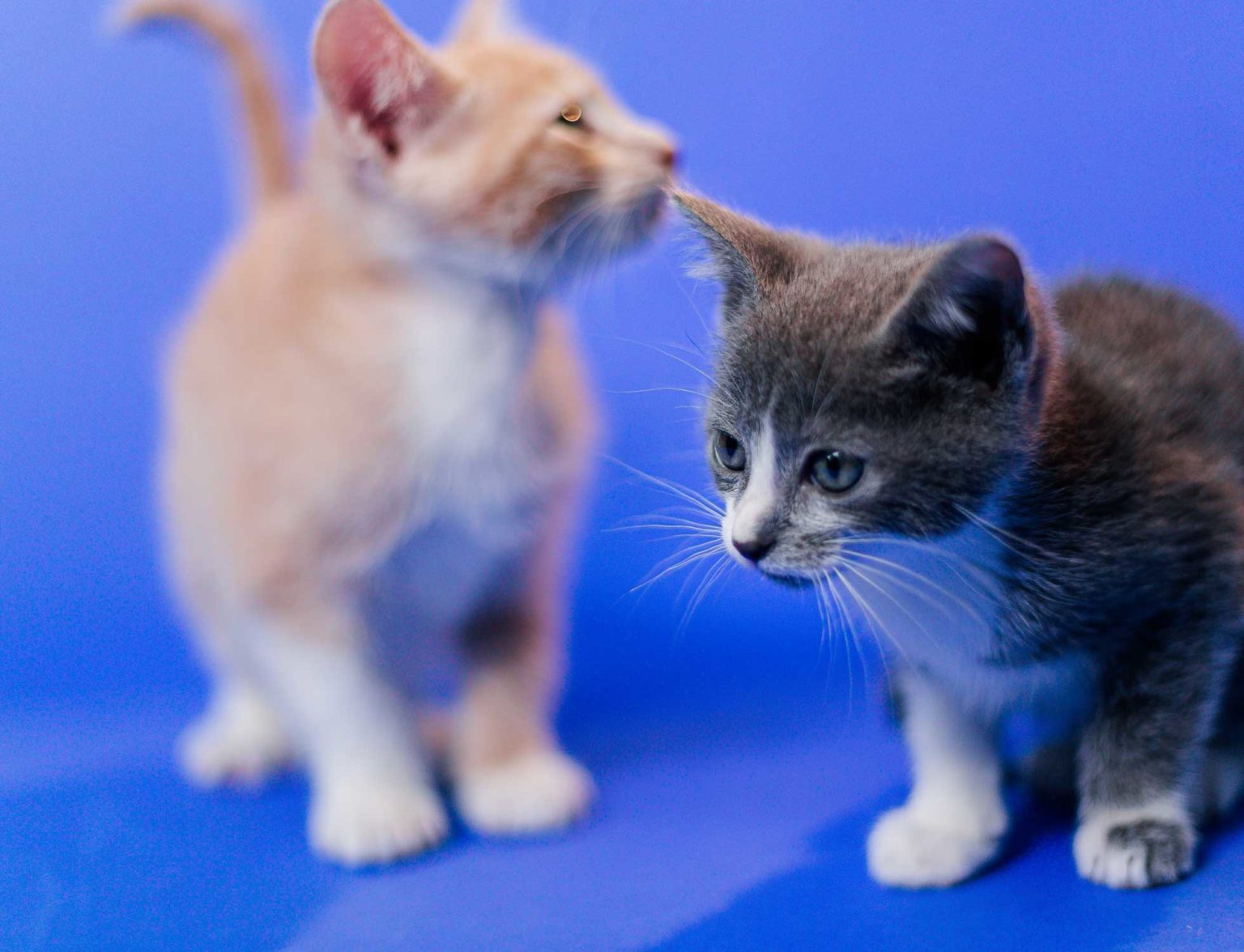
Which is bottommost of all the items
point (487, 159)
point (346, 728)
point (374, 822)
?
point (374, 822)

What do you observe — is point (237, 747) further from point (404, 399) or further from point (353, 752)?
point (404, 399)

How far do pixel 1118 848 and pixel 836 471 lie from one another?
431mm

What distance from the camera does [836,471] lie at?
1.02m

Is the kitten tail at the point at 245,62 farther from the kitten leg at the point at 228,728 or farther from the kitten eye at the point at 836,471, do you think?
the kitten eye at the point at 836,471

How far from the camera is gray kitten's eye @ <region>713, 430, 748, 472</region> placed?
1113 millimetres

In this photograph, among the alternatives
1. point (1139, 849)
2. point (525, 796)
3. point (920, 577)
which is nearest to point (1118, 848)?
point (1139, 849)

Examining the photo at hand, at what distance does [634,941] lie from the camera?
1.15 m

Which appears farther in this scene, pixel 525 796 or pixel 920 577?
pixel 525 796

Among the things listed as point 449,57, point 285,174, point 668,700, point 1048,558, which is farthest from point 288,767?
point 1048,558

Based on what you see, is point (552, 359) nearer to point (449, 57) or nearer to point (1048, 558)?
point (449, 57)

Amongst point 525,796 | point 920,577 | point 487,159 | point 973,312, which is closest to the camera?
point 973,312

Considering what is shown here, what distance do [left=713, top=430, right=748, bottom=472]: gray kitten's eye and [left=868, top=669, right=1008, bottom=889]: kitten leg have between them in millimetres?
270

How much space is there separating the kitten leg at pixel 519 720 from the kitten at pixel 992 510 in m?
0.38

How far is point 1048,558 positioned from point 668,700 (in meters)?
0.75
